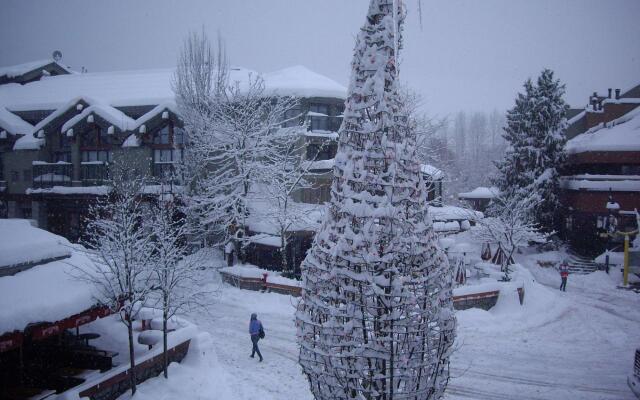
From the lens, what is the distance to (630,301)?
20.9 m

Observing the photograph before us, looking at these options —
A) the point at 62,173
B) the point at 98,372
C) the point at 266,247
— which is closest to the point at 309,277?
the point at 98,372

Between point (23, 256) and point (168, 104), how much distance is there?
1887 centimetres

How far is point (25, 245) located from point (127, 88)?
86.8 ft

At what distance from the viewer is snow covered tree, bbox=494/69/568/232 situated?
3031 cm

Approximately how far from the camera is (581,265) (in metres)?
27.6

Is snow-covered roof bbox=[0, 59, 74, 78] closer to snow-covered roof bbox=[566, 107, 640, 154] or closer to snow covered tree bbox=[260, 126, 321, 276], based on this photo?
snow covered tree bbox=[260, 126, 321, 276]

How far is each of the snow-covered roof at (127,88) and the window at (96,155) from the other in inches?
145

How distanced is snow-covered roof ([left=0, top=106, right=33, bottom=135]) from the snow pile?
24848 mm

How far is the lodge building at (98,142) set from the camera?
2739 centimetres

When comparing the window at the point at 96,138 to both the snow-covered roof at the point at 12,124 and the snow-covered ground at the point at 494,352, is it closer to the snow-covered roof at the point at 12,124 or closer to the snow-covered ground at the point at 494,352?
the snow-covered roof at the point at 12,124

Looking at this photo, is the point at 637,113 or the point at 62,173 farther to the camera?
the point at 637,113

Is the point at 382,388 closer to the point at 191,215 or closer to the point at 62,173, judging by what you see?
the point at 191,215

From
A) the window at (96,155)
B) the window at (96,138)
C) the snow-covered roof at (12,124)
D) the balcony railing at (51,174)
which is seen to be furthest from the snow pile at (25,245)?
the snow-covered roof at (12,124)

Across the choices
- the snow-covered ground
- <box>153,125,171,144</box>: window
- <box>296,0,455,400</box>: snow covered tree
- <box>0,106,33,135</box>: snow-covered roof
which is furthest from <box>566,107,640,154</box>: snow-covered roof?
<box>0,106,33,135</box>: snow-covered roof
